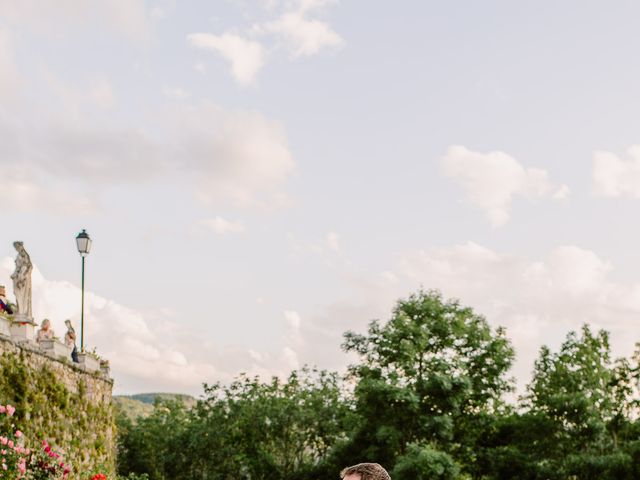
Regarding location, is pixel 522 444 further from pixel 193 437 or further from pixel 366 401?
pixel 193 437

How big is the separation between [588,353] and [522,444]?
204 inches

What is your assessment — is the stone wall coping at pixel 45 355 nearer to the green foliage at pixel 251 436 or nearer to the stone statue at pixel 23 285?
the stone statue at pixel 23 285

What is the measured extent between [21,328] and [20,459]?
491 cm

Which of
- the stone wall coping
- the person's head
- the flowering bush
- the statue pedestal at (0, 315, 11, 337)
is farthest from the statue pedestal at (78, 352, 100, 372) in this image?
the person's head

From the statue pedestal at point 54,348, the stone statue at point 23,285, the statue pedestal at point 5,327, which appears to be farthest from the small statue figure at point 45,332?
the statue pedestal at point 5,327

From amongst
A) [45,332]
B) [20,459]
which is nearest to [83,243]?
[45,332]

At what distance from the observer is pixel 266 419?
4600 centimetres

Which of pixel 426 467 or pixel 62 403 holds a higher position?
pixel 62 403

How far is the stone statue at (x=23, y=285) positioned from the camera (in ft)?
68.4

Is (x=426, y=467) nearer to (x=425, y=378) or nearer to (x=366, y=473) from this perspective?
(x=425, y=378)

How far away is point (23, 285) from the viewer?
20.9m

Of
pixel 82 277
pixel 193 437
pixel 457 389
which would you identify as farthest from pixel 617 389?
pixel 82 277

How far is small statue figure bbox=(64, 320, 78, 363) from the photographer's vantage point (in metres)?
25.1

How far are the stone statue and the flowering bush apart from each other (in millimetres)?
3191
